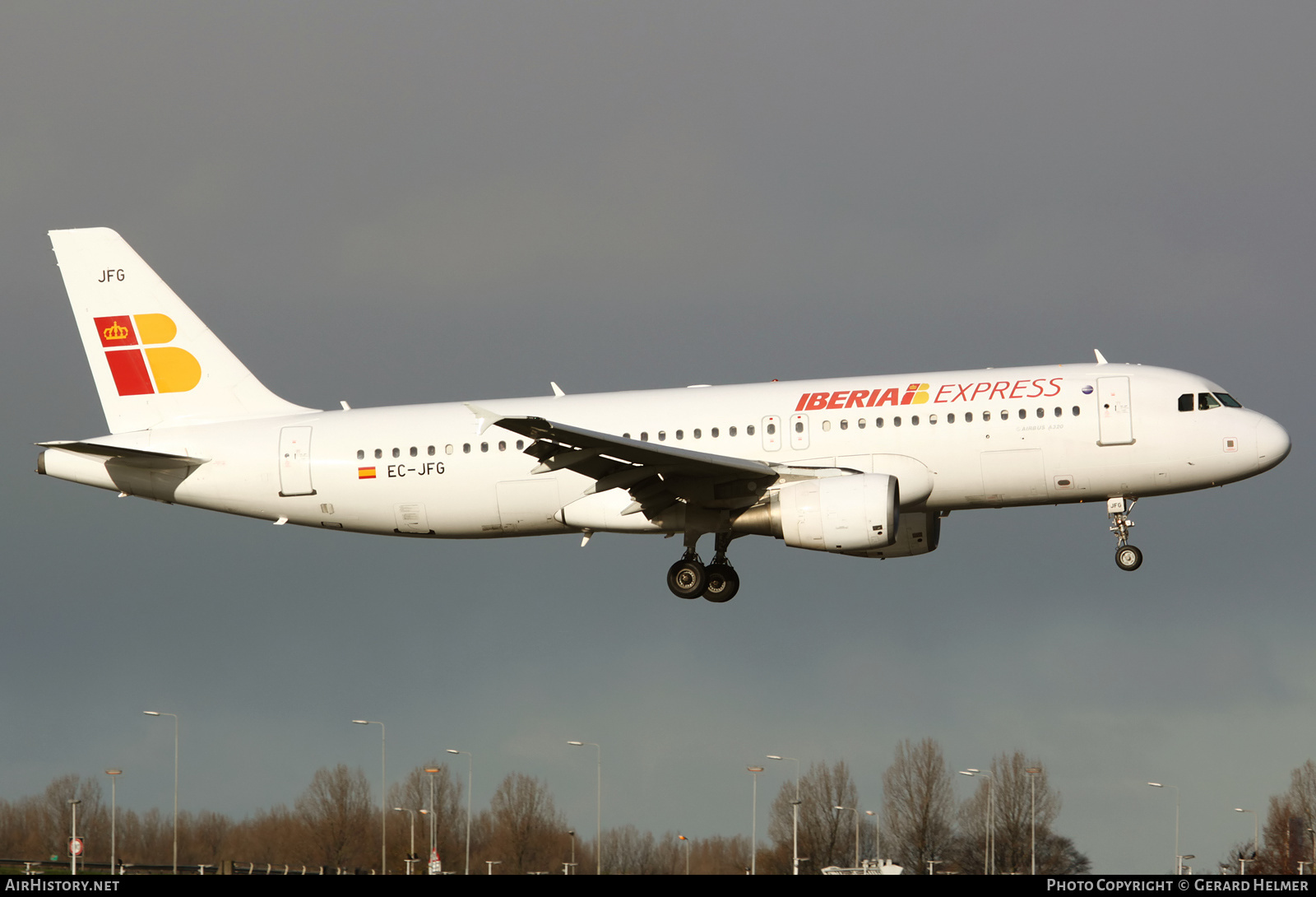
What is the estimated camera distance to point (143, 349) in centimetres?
4322

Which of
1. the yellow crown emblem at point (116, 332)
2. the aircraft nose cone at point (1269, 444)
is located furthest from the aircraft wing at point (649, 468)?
the yellow crown emblem at point (116, 332)

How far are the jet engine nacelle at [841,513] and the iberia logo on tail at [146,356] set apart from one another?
16.9 meters

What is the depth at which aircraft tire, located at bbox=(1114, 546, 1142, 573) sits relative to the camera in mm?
37188

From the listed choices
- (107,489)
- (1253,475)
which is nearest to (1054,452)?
(1253,475)

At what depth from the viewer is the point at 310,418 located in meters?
40.8

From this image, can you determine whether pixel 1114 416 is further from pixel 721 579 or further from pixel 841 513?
pixel 721 579

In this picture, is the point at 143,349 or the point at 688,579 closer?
the point at 688,579

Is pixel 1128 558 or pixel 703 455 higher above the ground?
pixel 703 455

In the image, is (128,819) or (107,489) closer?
(107,489)

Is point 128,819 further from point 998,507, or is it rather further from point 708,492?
point 998,507

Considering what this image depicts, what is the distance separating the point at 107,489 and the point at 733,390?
1611cm

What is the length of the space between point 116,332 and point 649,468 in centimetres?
1658

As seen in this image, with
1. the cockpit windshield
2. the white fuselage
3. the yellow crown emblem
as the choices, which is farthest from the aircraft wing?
the yellow crown emblem

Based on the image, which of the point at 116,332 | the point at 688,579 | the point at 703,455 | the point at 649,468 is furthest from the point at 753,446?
the point at 116,332
